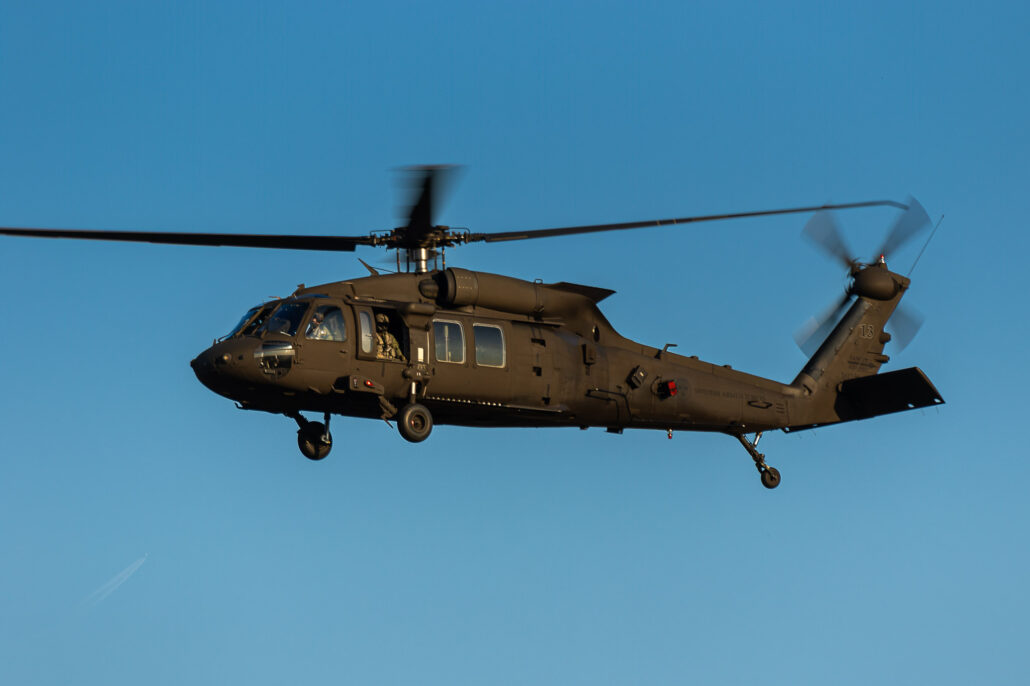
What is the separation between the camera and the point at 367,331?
23578 mm

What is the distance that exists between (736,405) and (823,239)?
549cm

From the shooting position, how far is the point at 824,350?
30422mm

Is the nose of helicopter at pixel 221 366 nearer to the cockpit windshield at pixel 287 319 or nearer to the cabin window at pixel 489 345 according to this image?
the cockpit windshield at pixel 287 319

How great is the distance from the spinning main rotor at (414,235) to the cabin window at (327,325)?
4.30 feet

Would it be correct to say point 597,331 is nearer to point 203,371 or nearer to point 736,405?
point 736,405

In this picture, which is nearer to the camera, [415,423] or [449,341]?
[415,423]

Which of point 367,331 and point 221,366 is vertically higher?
point 367,331

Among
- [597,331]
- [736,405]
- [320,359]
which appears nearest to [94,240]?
[320,359]

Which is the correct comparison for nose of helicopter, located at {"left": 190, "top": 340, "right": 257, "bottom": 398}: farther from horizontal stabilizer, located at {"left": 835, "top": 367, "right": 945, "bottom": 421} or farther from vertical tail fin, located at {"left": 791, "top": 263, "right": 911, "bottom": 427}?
horizontal stabilizer, located at {"left": 835, "top": 367, "right": 945, "bottom": 421}

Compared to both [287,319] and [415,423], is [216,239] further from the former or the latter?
[415,423]

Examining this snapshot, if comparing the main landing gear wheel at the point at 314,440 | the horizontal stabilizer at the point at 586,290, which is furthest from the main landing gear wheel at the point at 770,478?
the main landing gear wheel at the point at 314,440

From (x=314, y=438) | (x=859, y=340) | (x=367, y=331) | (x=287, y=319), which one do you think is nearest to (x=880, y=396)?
(x=859, y=340)

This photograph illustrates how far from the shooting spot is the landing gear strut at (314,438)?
24406 mm

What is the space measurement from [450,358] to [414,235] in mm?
2441
